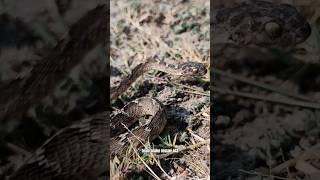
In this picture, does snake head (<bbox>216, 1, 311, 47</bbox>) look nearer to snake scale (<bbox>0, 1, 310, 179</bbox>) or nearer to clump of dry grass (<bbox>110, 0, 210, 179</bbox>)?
snake scale (<bbox>0, 1, 310, 179</bbox>)

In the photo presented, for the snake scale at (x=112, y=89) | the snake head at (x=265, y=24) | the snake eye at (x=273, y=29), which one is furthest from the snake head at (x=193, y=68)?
the snake eye at (x=273, y=29)

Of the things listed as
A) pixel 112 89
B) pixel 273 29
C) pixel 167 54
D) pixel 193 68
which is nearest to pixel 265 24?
pixel 273 29

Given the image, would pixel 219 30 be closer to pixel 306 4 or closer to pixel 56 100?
pixel 306 4

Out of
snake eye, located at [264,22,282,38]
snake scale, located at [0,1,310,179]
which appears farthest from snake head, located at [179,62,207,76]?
snake eye, located at [264,22,282,38]

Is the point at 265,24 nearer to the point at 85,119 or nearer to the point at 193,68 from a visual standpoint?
the point at 193,68

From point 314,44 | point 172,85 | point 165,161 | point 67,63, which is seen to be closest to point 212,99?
point 172,85

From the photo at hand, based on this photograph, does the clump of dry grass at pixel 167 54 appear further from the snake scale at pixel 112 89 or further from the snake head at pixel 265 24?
the snake head at pixel 265 24
